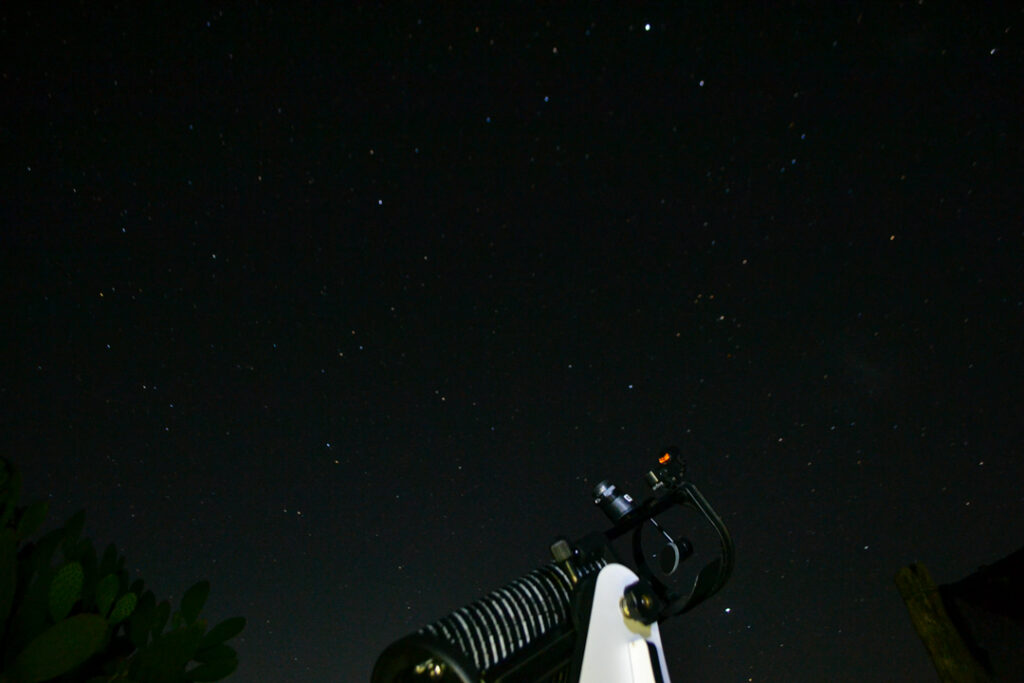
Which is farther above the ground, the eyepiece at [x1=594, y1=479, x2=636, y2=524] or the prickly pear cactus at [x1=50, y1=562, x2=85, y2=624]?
the prickly pear cactus at [x1=50, y1=562, x2=85, y2=624]

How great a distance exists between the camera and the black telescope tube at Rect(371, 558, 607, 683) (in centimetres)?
100

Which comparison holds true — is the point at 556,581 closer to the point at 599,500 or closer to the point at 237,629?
the point at 599,500

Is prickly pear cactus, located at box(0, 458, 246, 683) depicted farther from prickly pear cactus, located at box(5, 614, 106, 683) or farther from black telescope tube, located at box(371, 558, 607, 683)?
black telescope tube, located at box(371, 558, 607, 683)

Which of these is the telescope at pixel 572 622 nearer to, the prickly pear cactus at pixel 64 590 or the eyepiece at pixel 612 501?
the eyepiece at pixel 612 501

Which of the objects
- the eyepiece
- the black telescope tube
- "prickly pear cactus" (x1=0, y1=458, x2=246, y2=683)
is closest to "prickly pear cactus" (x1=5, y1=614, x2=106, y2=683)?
"prickly pear cactus" (x1=0, y1=458, x2=246, y2=683)

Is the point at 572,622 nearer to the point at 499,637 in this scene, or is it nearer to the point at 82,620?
the point at 499,637

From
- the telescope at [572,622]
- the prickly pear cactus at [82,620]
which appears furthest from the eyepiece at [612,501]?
the prickly pear cactus at [82,620]

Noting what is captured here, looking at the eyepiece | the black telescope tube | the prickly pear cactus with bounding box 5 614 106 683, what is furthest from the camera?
the eyepiece

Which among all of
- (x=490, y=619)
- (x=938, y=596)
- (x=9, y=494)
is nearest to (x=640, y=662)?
(x=490, y=619)

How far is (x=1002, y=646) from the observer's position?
4199 millimetres

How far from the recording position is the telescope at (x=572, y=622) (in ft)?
3.45

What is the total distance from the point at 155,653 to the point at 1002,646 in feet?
19.6

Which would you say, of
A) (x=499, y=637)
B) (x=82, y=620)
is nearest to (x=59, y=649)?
(x=82, y=620)

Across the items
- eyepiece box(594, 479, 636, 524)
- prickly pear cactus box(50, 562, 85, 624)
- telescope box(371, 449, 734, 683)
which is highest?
prickly pear cactus box(50, 562, 85, 624)
